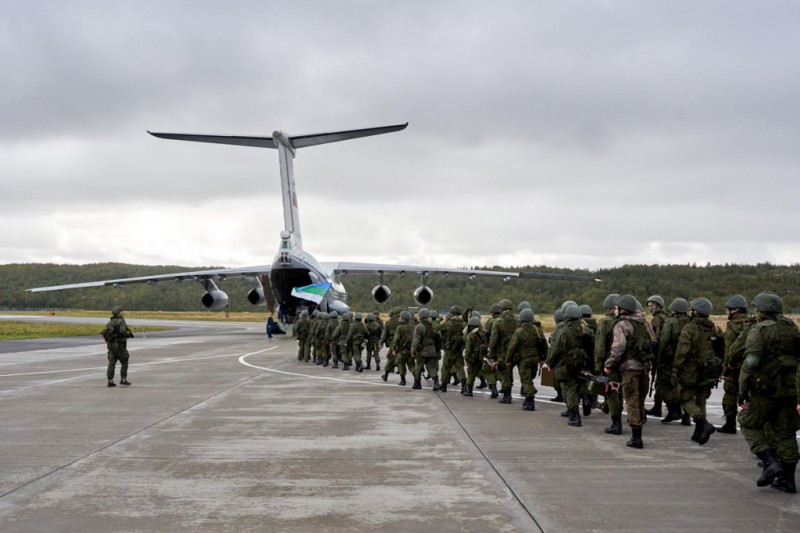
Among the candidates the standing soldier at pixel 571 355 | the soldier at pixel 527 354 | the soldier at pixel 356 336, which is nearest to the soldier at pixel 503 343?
the soldier at pixel 527 354

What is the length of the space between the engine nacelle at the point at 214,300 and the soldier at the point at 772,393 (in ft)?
103

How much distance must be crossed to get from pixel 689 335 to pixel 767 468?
2.82m

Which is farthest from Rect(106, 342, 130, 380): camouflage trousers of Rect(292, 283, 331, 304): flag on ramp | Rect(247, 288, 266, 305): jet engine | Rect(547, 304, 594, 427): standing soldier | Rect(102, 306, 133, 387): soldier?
Rect(247, 288, 266, 305): jet engine

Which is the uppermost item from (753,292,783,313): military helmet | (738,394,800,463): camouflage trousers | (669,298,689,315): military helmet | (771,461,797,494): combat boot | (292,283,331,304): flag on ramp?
(292,283,331,304): flag on ramp

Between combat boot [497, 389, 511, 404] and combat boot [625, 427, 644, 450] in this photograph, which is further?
combat boot [497, 389, 511, 404]

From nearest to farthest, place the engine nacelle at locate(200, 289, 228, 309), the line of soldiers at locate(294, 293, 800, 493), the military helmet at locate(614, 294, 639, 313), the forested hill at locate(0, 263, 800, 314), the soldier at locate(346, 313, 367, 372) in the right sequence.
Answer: the line of soldiers at locate(294, 293, 800, 493)
the military helmet at locate(614, 294, 639, 313)
the soldier at locate(346, 313, 367, 372)
the engine nacelle at locate(200, 289, 228, 309)
the forested hill at locate(0, 263, 800, 314)

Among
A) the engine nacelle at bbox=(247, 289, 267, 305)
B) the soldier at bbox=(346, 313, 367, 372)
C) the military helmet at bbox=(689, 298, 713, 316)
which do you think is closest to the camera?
the military helmet at bbox=(689, 298, 713, 316)

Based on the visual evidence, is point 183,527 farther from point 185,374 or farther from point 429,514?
point 185,374

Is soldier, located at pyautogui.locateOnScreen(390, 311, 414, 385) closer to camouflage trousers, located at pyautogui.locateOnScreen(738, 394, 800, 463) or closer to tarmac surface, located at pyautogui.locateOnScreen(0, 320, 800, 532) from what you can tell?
tarmac surface, located at pyautogui.locateOnScreen(0, 320, 800, 532)

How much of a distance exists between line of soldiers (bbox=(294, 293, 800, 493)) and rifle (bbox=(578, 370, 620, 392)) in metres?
0.01

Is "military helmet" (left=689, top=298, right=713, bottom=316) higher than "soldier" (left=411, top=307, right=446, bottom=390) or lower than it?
higher

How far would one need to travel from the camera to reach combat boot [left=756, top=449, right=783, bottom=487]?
20.4ft

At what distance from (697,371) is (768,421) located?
8.02ft

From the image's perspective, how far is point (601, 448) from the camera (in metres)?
8.36
